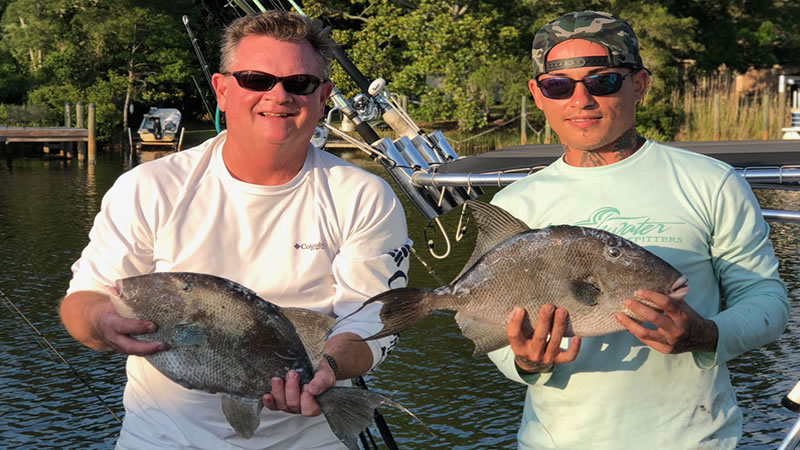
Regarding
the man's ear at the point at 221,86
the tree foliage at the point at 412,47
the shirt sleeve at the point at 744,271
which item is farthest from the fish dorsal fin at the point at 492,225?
the tree foliage at the point at 412,47

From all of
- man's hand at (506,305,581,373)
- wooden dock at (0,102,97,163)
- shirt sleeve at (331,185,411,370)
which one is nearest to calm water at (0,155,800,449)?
shirt sleeve at (331,185,411,370)

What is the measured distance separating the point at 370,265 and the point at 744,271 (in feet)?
3.99

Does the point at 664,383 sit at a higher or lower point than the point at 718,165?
lower

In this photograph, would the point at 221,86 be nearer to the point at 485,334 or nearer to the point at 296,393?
the point at 296,393

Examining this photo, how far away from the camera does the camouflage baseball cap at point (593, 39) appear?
3209 millimetres

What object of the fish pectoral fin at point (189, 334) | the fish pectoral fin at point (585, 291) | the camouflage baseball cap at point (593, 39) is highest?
the camouflage baseball cap at point (593, 39)

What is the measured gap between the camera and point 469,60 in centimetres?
3378

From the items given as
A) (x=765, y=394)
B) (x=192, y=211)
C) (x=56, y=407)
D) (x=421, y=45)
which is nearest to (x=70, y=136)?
(x=421, y=45)

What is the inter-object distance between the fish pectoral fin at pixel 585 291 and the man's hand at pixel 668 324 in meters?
0.12

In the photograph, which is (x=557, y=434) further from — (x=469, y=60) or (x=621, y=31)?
(x=469, y=60)

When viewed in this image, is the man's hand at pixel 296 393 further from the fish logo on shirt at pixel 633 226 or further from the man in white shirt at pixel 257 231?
the fish logo on shirt at pixel 633 226

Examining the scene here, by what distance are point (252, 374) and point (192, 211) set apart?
0.62m

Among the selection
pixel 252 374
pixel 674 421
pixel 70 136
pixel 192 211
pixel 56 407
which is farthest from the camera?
pixel 70 136

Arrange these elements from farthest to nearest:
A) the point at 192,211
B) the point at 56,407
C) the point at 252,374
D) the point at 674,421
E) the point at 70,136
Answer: the point at 70,136
the point at 56,407
the point at 192,211
the point at 252,374
the point at 674,421
